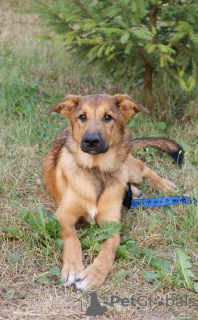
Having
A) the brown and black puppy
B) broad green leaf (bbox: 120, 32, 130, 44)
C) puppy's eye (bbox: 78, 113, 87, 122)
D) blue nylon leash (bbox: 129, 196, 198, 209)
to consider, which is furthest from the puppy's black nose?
broad green leaf (bbox: 120, 32, 130, 44)

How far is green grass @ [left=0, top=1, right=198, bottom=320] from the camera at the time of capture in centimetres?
300

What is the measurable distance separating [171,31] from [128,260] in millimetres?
3665

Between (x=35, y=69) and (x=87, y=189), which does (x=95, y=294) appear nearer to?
(x=87, y=189)

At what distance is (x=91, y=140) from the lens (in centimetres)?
365

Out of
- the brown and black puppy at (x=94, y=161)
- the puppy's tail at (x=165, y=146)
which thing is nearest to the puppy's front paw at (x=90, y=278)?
the brown and black puppy at (x=94, y=161)

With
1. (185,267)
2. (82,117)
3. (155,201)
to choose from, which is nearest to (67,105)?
(82,117)

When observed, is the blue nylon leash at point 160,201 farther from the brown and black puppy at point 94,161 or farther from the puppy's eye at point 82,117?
the puppy's eye at point 82,117

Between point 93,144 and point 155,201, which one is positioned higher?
point 93,144

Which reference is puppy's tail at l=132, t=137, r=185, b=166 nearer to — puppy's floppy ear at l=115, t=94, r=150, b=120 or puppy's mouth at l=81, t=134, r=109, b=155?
puppy's floppy ear at l=115, t=94, r=150, b=120

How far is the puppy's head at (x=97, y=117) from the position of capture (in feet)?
12.1

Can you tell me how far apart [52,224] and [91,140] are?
2.61 ft

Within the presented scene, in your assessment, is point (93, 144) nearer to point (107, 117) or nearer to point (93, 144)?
point (93, 144)

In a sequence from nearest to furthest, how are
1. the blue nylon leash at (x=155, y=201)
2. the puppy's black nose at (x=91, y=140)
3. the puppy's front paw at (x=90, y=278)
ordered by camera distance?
1. the puppy's front paw at (x=90, y=278)
2. the puppy's black nose at (x=91, y=140)
3. the blue nylon leash at (x=155, y=201)

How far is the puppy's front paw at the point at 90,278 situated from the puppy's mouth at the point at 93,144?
996 millimetres
